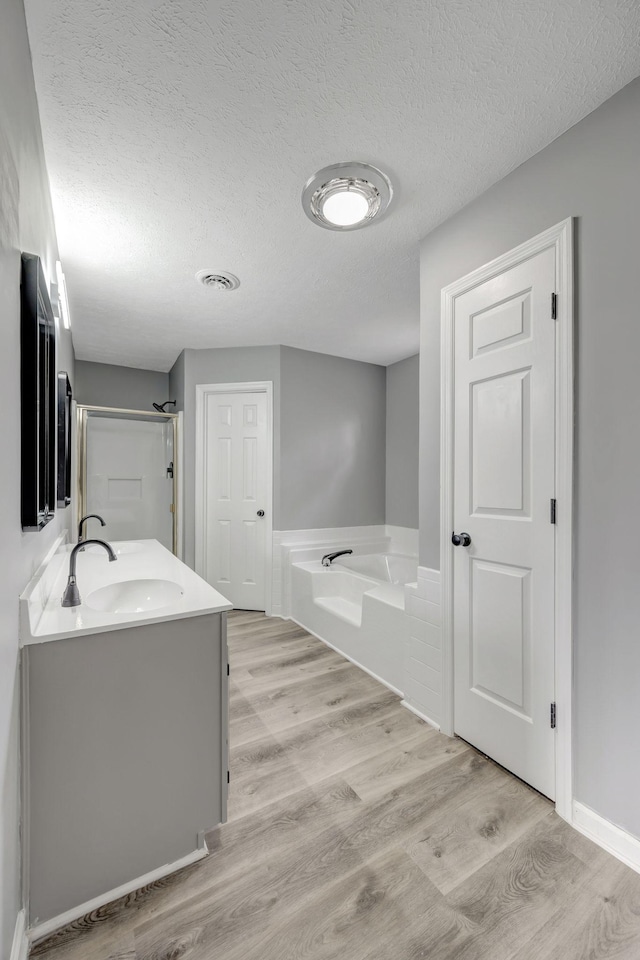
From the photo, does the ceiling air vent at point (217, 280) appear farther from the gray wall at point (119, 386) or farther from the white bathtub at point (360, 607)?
the white bathtub at point (360, 607)

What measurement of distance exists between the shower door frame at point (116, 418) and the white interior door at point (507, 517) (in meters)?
2.82

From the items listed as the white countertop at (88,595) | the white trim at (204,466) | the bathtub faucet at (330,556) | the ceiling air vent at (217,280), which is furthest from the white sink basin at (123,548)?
the ceiling air vent at (217,280)

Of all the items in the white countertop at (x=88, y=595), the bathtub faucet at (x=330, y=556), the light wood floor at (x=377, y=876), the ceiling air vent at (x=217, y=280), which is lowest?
the light wood floor at (x=377, y=876)

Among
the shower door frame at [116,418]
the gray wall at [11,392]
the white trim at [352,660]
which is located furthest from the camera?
the shower door frame at [116,418]

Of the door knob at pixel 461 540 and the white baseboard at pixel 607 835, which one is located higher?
the door knob at pixel 461 540

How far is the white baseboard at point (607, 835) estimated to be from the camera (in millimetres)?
1250

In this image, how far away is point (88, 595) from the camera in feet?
4.97

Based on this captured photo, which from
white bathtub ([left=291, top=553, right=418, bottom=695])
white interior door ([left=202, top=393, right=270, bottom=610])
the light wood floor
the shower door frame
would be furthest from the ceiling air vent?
the light wood floor

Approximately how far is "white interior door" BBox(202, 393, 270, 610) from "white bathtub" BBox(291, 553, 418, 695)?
48 cm

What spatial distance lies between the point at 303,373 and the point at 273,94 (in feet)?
8.18

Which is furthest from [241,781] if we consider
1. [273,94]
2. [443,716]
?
[273,94]

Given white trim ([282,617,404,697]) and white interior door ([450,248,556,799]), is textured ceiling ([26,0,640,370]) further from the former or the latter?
white trim ([282,617,404,697])

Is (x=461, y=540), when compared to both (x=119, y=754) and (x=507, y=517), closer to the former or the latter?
(x=507, y=517)

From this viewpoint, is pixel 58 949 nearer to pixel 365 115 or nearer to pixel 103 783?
pixel 103 783
